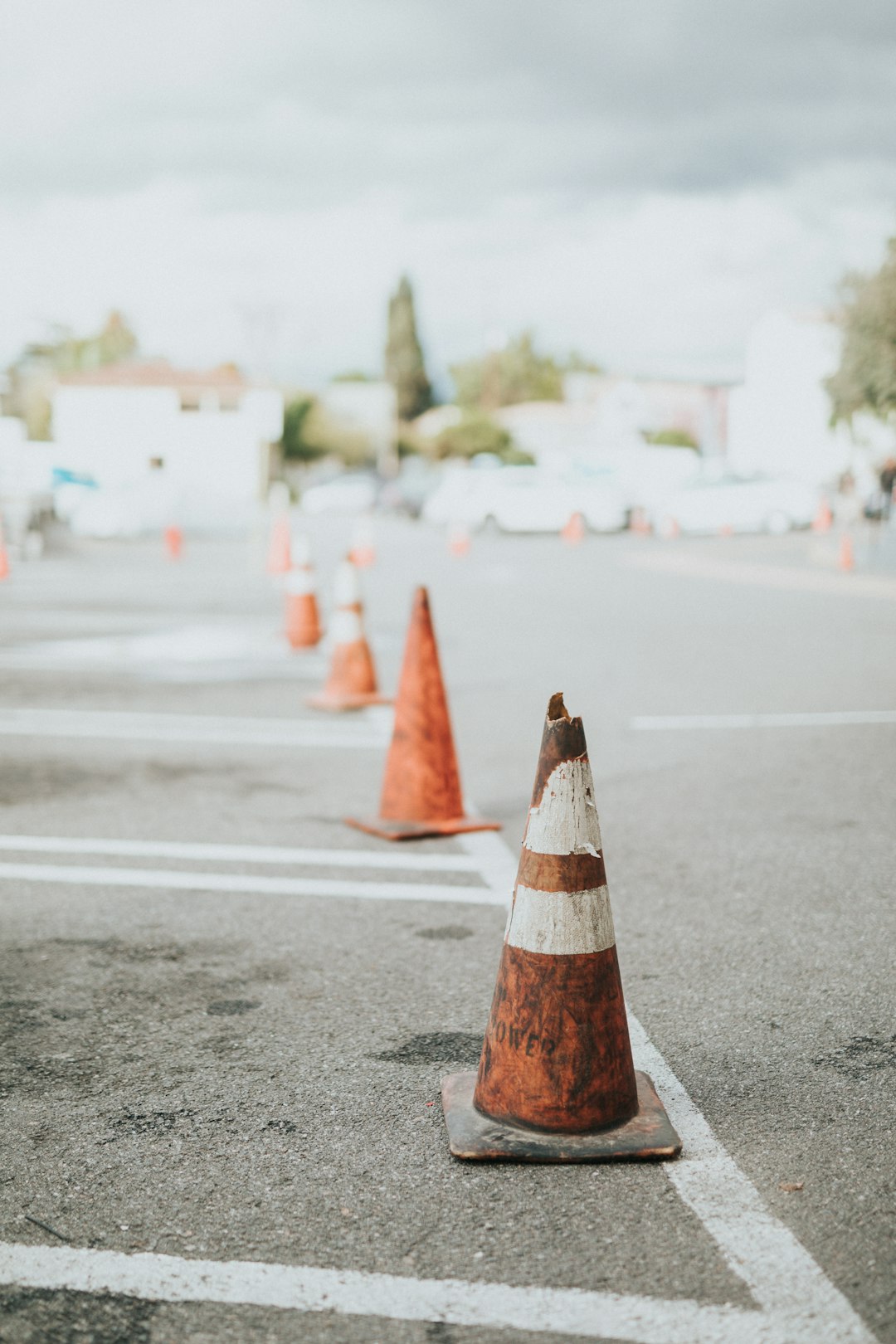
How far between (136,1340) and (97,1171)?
2.03 feet

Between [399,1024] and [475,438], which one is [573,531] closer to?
[399,1024]

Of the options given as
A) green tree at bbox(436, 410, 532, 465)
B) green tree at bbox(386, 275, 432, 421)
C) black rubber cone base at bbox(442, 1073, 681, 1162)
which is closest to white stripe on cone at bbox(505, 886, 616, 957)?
black rubber cone base at bbox(442, 1073, 681, 1162)

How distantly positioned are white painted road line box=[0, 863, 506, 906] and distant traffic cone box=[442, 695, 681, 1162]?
1.77m

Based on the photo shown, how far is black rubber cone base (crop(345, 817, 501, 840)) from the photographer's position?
589cm

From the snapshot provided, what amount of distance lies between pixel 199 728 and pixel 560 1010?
571cm

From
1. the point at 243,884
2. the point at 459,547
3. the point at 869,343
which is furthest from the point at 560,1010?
the point at 459,547

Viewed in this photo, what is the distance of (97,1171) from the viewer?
300 cm

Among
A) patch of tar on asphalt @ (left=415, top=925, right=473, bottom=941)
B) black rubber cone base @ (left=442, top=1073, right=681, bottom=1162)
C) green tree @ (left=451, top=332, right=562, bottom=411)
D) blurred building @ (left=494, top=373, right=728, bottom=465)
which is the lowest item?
patch of tar on asphalt @ (left=415, top=925, right=473, bottom=941)

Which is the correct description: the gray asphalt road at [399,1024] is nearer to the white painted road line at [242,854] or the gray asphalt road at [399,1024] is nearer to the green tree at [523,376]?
the white painted road line at [242,854]

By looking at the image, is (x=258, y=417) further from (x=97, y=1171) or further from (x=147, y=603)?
(x=97, y=1171)

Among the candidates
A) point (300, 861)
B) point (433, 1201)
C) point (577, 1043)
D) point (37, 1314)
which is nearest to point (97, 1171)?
point (37, 1314)

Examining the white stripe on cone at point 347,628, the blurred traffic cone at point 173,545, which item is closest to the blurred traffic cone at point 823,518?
the blurred traffic cone at point 173,545

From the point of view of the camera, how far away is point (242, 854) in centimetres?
571

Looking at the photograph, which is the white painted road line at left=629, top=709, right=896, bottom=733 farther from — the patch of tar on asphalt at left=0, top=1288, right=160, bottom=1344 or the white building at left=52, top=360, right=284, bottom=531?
the white building at left=52, top=360, right=284, bottom=531
